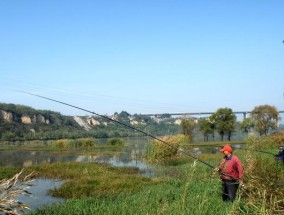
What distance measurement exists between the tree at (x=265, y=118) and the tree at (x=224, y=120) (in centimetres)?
494

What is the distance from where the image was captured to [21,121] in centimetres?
16838

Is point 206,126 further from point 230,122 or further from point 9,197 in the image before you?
point 9,197

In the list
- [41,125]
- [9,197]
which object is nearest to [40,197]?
[9,197]

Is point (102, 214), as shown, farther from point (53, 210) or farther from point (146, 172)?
point (146, 172)

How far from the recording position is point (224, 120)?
8188 cm

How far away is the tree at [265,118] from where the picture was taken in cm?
7694

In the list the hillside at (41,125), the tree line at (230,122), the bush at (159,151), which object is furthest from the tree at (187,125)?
the hillside at (41,125)

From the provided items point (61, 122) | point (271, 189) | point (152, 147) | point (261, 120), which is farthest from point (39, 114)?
point (271, 189)

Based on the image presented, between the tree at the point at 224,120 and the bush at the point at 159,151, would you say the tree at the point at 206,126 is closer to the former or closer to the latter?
the tree at the point at 224,120

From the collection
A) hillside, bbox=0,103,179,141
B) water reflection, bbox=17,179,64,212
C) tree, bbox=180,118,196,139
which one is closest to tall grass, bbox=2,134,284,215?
water reflection, bbox=17,179,64,212

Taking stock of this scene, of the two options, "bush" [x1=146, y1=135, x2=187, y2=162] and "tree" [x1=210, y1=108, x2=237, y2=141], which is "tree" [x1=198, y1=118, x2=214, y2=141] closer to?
"tree" [x1=210, y1=108, x2=237, y2=141]

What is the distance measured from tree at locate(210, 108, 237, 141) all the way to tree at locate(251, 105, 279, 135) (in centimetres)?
494

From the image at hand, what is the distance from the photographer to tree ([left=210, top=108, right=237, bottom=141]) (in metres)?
80.9

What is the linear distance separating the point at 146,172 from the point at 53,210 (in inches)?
589
